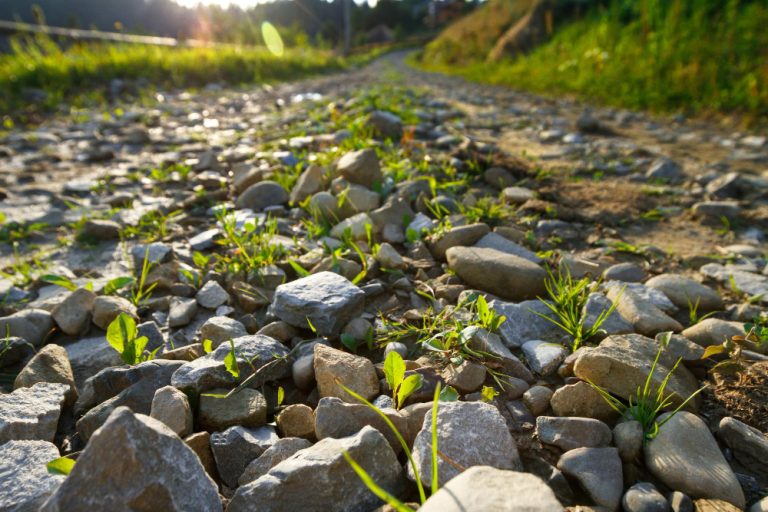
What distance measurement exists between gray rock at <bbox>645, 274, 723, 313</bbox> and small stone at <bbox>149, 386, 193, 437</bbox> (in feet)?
5.85

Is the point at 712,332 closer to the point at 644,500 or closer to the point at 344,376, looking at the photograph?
the point at 644,500

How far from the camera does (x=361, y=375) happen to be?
1.45 m

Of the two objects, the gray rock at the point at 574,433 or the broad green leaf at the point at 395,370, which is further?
the broad green leaf at the point at 395,370

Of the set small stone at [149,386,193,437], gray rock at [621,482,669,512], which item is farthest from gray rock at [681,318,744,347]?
small stone at [149,386,193,437]

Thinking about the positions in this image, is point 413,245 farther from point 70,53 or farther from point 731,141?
point 70,53

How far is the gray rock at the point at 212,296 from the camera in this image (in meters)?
1.99

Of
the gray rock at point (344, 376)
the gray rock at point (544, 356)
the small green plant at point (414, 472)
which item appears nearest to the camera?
the small green plant at point (414, 472)

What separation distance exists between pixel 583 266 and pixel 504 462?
1.24m

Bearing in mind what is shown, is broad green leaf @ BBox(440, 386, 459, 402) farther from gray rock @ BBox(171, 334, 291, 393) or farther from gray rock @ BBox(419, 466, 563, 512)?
gray rock @ BBox(171, 334, 291, 393)

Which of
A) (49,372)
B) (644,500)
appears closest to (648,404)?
(644,500)

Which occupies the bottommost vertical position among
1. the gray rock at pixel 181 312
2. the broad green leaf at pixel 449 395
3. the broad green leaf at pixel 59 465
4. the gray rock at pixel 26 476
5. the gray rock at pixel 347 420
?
the gray rock at pixel 181 312

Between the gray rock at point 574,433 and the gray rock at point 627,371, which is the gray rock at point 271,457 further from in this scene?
the gray rock at point 627,371

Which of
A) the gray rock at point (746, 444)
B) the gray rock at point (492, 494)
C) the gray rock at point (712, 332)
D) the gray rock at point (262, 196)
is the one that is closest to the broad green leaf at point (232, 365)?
the gray rock at point (492, 494)

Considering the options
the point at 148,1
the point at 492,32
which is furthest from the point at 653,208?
the point at 148,1
